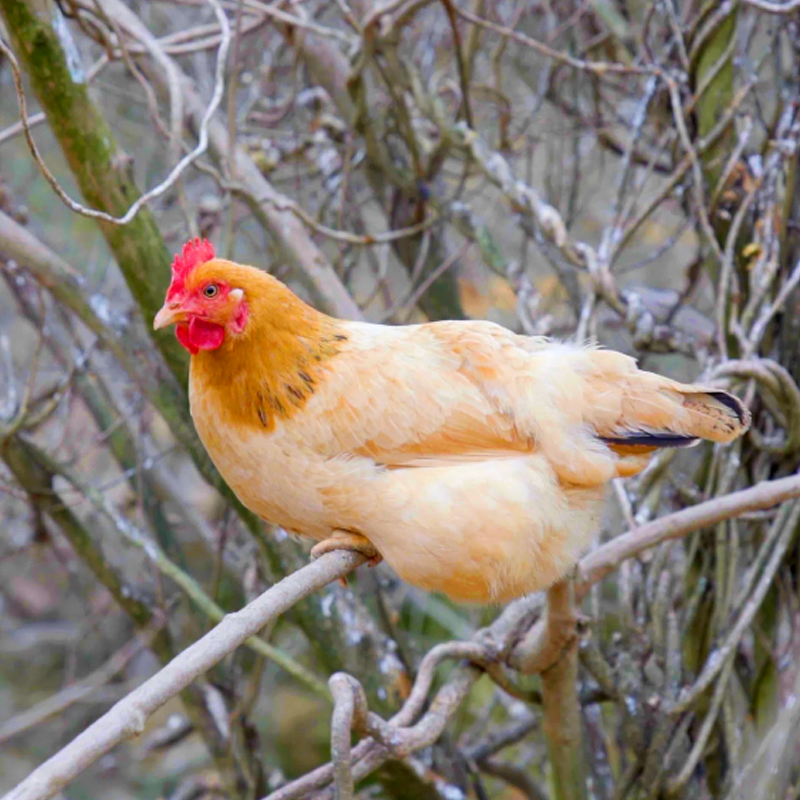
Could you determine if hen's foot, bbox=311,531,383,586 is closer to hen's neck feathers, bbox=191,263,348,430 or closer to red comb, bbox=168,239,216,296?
hen's neck feathers, bbox=191,263,348,430

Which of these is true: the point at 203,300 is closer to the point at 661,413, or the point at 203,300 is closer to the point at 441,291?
the point at 661,413

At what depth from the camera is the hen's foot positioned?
188 cm

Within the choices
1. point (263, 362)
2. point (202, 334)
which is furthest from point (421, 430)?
point (202, 334)

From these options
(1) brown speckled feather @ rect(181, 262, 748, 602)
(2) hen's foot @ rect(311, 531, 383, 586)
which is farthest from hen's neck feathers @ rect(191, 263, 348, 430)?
(2) hen's foot @ rect(311, 531, 383, 586)

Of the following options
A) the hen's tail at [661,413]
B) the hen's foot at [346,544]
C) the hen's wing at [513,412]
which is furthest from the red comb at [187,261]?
the hen's tail at [661,413]

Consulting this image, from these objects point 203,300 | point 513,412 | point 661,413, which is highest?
point 203,300

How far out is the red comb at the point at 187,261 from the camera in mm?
1889

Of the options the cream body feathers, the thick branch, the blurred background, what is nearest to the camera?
the thick branch

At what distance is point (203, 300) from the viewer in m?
1.87

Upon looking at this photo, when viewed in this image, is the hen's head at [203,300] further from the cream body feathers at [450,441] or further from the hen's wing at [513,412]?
the hen's wing at [513,412]

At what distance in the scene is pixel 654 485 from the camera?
2656 millimetres


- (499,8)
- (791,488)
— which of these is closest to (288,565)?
(791,488)

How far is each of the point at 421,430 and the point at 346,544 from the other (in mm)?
249

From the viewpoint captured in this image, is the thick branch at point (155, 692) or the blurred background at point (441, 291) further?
the blurred background at point (441, 291)
